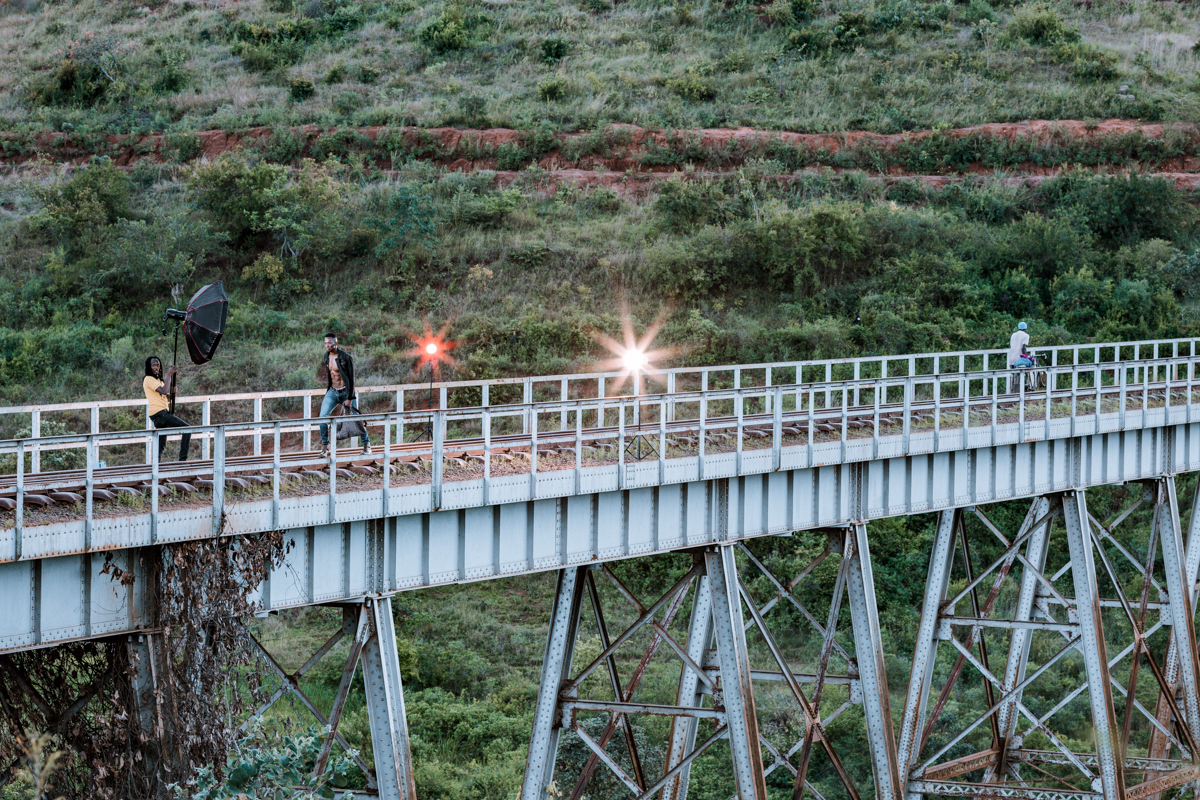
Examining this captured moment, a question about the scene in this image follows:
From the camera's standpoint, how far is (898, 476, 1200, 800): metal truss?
780 inches

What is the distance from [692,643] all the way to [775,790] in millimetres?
8774

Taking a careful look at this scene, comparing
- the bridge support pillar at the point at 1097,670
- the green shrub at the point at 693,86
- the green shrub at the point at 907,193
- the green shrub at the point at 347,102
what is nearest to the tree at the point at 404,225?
the green shrub at the point at 347,102

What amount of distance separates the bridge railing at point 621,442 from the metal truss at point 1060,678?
1520 millimetres

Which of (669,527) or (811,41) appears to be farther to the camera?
(811,41)

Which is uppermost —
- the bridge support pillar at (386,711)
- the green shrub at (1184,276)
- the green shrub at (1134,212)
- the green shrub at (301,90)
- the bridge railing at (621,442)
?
the green shrub at (301,90)

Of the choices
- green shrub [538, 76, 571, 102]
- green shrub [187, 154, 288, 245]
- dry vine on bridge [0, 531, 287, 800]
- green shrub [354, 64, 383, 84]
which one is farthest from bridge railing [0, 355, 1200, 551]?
green shrub [354, 64, 383, 84]

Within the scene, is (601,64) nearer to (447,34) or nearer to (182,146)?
(447,34)

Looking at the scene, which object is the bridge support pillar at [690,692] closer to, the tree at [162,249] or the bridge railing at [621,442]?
the bridge railing at [621,442]

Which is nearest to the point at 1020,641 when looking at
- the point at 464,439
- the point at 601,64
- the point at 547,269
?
the point at 464,439

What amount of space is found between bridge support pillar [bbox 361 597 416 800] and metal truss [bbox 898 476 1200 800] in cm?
885

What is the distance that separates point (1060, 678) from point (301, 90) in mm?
36828

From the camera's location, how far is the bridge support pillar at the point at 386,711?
41.1 ft

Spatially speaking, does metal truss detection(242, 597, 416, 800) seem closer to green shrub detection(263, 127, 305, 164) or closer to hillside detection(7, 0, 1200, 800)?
hillside detection(7, 0, 1200, 800)

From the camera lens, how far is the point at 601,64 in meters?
56.0
